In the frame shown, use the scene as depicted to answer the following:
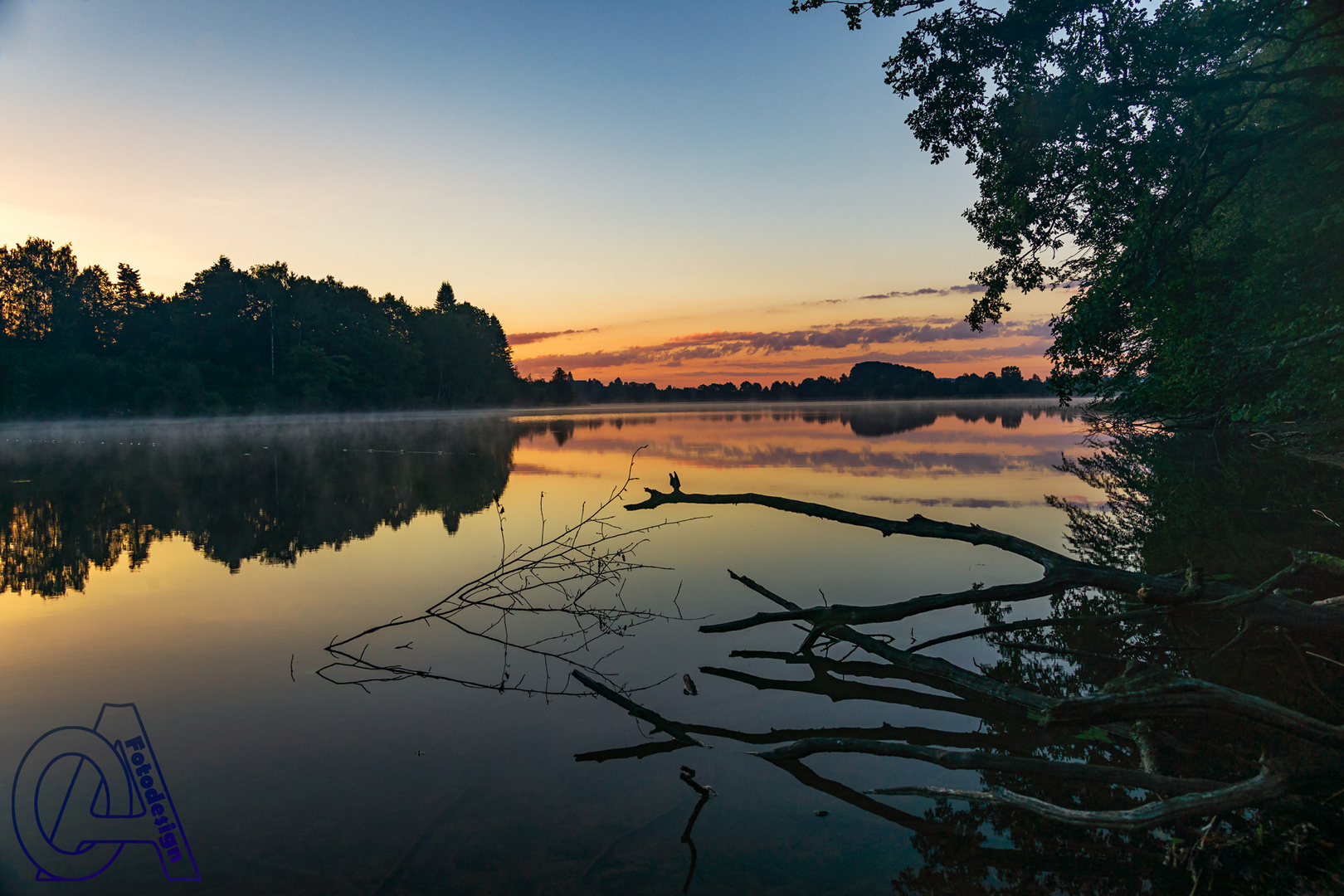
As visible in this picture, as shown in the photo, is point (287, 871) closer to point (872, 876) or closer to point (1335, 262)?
point (872, 876)

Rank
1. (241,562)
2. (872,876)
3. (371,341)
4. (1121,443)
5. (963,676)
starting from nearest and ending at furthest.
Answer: (872,876) → (963,676) → (241,562) → (1121,443) → (371,341)

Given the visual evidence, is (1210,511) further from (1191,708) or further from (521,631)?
(521,631)

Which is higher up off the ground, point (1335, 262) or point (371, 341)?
point (371, 341)

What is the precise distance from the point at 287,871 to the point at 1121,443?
35448 mm

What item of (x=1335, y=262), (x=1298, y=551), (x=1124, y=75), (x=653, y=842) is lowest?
(x=653, y=842)

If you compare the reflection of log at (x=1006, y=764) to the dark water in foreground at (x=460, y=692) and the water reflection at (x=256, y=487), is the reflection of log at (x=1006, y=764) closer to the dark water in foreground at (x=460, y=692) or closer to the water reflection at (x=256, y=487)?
the dark water in foreground at (x=460, y=692)

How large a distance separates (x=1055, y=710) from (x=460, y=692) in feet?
15.0

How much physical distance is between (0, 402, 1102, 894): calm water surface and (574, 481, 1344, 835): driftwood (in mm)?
190

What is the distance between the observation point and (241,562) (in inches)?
429

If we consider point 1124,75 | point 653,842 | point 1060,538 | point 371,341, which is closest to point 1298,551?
point 653,842

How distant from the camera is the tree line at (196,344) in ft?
224

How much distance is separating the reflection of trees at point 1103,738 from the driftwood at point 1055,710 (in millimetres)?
14

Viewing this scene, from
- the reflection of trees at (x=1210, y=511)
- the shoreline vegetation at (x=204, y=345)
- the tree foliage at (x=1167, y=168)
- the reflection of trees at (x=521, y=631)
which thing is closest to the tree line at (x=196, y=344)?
the shoreline vegetation at (x=204, y=345)

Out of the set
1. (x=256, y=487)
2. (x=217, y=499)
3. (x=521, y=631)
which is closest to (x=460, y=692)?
(x=521, y=631)
